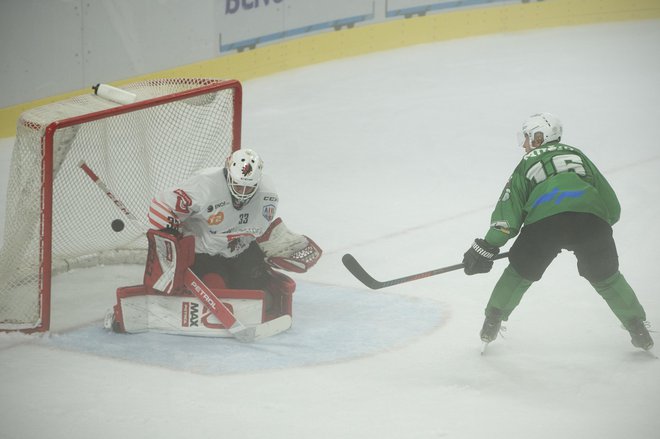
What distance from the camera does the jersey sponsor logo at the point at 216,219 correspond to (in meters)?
4.25

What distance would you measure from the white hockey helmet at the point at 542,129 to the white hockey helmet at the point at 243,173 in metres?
Answer: 1.07

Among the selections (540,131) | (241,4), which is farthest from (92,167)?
(241,4)

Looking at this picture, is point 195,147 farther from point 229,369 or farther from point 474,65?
point 474,65

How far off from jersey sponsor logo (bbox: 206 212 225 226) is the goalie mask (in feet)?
4.07

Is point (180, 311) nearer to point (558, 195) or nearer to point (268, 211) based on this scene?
point (268, 211)

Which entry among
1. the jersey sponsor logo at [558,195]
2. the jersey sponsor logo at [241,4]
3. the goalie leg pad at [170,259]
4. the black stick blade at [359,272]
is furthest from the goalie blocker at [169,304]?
the jersey sponsor logo at [241,4]

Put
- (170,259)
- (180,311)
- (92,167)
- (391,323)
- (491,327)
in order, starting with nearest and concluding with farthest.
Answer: (491,327)
(170,259)
(180,311)
(391,323)
(92,167)

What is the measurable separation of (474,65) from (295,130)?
7.65 feet

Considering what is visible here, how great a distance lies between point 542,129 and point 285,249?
1.23 metres

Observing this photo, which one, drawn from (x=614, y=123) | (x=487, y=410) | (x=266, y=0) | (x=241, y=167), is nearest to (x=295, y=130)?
(x=266, y=0)

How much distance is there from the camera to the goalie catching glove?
4480 millimetres

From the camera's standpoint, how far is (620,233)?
5605 millimetres

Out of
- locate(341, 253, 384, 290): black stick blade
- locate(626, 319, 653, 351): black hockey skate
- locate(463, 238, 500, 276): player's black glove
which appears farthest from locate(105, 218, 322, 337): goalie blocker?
locate(626, 319, 653, 351): black hockey skate

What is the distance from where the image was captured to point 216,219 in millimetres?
4266
